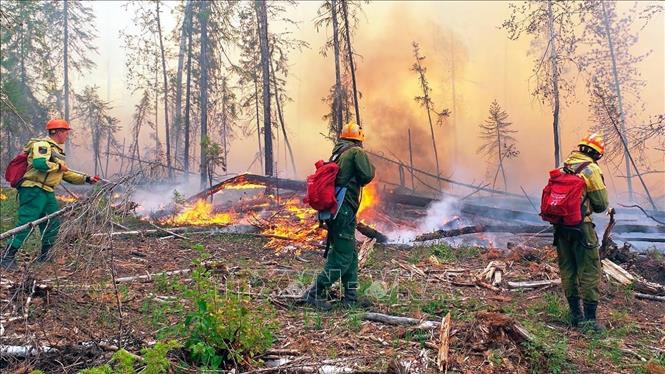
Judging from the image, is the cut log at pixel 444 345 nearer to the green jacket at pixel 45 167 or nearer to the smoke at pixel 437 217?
the green jacket at pixel 45 167

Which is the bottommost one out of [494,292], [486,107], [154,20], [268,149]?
[494,292]

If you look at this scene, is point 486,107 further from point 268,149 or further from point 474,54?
point 268,149

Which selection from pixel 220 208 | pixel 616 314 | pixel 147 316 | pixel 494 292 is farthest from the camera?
pixel 220 208

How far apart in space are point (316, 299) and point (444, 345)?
2068 millimetres

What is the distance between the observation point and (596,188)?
17.7 ft

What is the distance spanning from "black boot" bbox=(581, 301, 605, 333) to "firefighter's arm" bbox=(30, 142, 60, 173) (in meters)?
7.70

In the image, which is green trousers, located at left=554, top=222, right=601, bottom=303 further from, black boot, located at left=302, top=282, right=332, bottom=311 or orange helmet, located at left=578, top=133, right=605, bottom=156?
black boot, located at left=302, top=282, right=332, bottom=311

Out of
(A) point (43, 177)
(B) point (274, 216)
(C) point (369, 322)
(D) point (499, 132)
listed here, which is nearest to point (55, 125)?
(A) point (43, 177)

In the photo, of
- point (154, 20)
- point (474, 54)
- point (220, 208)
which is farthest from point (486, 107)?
point (220, 208)

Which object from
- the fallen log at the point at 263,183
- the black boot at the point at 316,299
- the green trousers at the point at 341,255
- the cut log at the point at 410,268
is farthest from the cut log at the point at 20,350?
the fallen log at the point at 263,183

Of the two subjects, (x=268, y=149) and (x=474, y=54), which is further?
(x=474, y=54)

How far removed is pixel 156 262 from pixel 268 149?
31.0 ft

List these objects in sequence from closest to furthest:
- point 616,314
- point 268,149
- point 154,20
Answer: point 616,314, point 268,149, point 154,20

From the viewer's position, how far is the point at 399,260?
9125 millimetres
